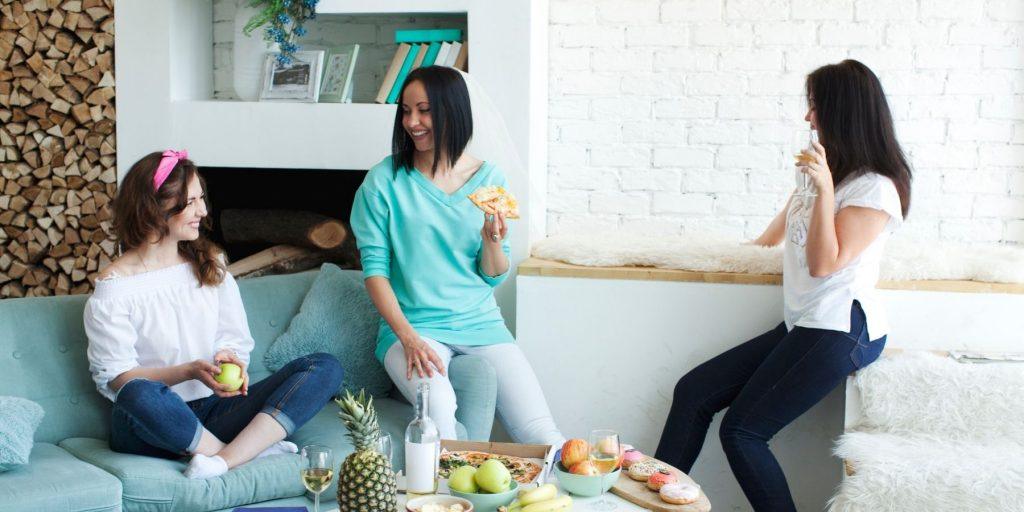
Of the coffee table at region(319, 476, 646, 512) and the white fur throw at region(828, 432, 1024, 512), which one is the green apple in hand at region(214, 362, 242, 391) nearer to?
the coffee table at region(319, 476, 646, 512)

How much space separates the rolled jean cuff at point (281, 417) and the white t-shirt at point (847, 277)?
4.38ft

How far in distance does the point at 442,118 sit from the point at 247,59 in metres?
1.09

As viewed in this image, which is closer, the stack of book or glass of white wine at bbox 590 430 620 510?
glass of white wine at bbox 590 430 620 510

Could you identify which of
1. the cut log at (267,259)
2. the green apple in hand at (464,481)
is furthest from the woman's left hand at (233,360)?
the cut log at (267,259)

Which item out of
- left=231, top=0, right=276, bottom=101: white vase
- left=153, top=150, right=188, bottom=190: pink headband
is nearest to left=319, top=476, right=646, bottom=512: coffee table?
left=153, top=150, right=188, bottom=190: pink headband

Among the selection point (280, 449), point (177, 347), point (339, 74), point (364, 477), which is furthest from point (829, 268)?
point (339, 74)

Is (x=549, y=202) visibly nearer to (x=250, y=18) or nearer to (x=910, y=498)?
(x=250, y=18)

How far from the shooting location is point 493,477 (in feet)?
6.43

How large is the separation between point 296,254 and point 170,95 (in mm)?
705

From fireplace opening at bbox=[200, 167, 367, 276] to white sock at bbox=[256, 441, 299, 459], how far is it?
121 cm

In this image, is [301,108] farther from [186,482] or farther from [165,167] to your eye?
[186,482]

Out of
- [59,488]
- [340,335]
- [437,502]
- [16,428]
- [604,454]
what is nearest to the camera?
[437,502]

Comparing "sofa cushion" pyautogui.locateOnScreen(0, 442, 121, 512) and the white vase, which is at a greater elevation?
the white vase

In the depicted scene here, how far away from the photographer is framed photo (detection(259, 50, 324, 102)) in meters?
3.50
